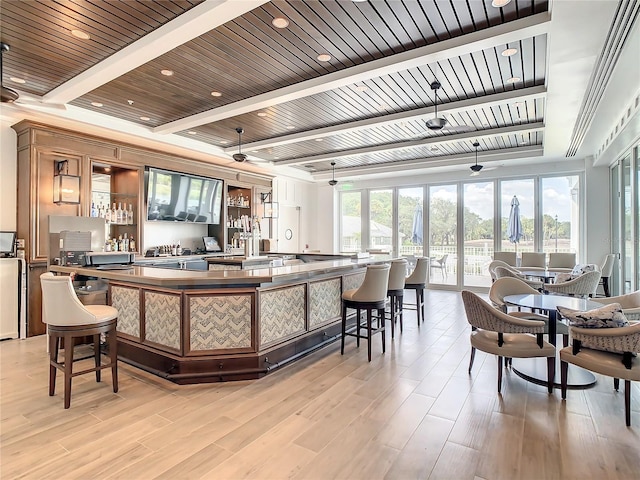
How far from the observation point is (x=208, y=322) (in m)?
3.39

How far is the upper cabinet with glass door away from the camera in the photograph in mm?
6121

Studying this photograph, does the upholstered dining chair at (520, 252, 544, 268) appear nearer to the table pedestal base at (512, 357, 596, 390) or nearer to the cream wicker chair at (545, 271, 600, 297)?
the cream wicker chair at (545, 271, 600, 297)

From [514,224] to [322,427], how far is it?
7609 mm

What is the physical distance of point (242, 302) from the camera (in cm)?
345

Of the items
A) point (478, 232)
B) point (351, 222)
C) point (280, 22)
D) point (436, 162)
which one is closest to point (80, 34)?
point (280, 22)

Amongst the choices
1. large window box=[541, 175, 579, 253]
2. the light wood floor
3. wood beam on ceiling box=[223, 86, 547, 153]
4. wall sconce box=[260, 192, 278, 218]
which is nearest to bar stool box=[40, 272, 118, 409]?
the light wood floor

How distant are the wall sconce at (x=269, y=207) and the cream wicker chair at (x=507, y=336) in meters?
5.29

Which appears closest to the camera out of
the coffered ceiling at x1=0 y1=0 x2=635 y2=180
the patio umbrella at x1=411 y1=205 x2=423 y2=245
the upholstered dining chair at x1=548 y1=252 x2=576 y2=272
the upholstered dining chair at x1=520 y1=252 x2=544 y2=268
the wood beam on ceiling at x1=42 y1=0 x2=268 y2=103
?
the wood beam on ceiling at x1=42 y1=0 x2=268 y2=103

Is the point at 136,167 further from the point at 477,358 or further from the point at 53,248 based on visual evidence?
the point at 477,358

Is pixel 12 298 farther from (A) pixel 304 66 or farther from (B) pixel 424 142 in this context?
(B) pixel 424 142

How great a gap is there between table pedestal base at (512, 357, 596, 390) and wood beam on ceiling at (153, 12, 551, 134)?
3091 millimetres

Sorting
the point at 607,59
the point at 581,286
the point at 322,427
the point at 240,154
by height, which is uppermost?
the point at 607,59

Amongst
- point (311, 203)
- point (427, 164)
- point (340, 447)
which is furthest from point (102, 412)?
point (311, 203)

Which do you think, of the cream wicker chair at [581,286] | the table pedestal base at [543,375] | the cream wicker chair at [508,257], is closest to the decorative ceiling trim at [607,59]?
the cream wicker chair at [581,286]
